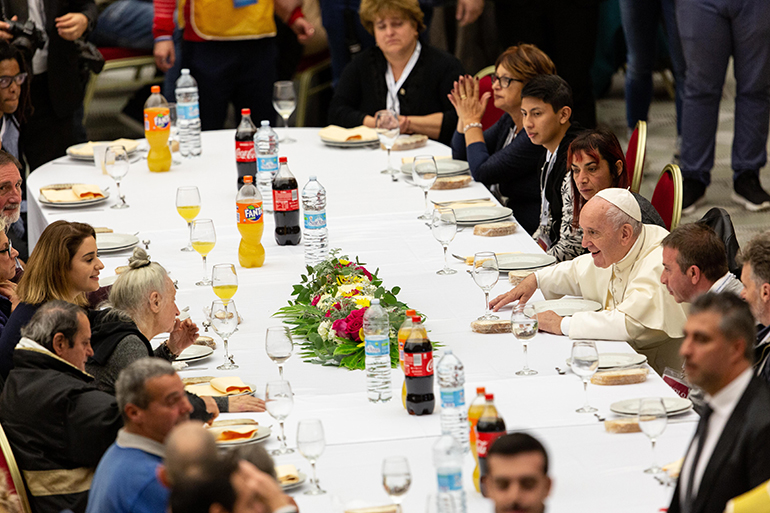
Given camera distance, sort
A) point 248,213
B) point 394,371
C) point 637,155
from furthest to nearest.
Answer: point 637,155, point 248,213, point 394,371

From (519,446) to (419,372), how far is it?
626mm

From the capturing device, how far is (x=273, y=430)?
2.37 m

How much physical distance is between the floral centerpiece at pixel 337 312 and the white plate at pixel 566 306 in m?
0.41

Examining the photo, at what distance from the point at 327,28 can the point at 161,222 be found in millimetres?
3053

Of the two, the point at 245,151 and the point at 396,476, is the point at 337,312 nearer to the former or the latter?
the point at 396,476

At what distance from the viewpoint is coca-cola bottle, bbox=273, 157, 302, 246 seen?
3.69 metres

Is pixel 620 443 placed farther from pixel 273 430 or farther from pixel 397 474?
pixel 273 430

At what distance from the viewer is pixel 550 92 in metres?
4.00

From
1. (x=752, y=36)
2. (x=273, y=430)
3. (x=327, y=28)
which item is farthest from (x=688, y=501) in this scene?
(x=327, y=28)

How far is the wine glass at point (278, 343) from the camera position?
2.48 metres

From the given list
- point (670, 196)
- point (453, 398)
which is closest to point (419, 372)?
point (453, 398)

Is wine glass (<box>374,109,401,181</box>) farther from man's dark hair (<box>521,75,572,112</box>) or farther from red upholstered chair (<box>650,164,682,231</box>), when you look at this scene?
red upholstered chair (<box>650,164,682,231</box>)

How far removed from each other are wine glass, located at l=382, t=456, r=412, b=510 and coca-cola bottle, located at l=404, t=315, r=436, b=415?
0.50 m

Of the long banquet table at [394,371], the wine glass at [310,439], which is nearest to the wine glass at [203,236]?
the long banquet table at [394,371]
